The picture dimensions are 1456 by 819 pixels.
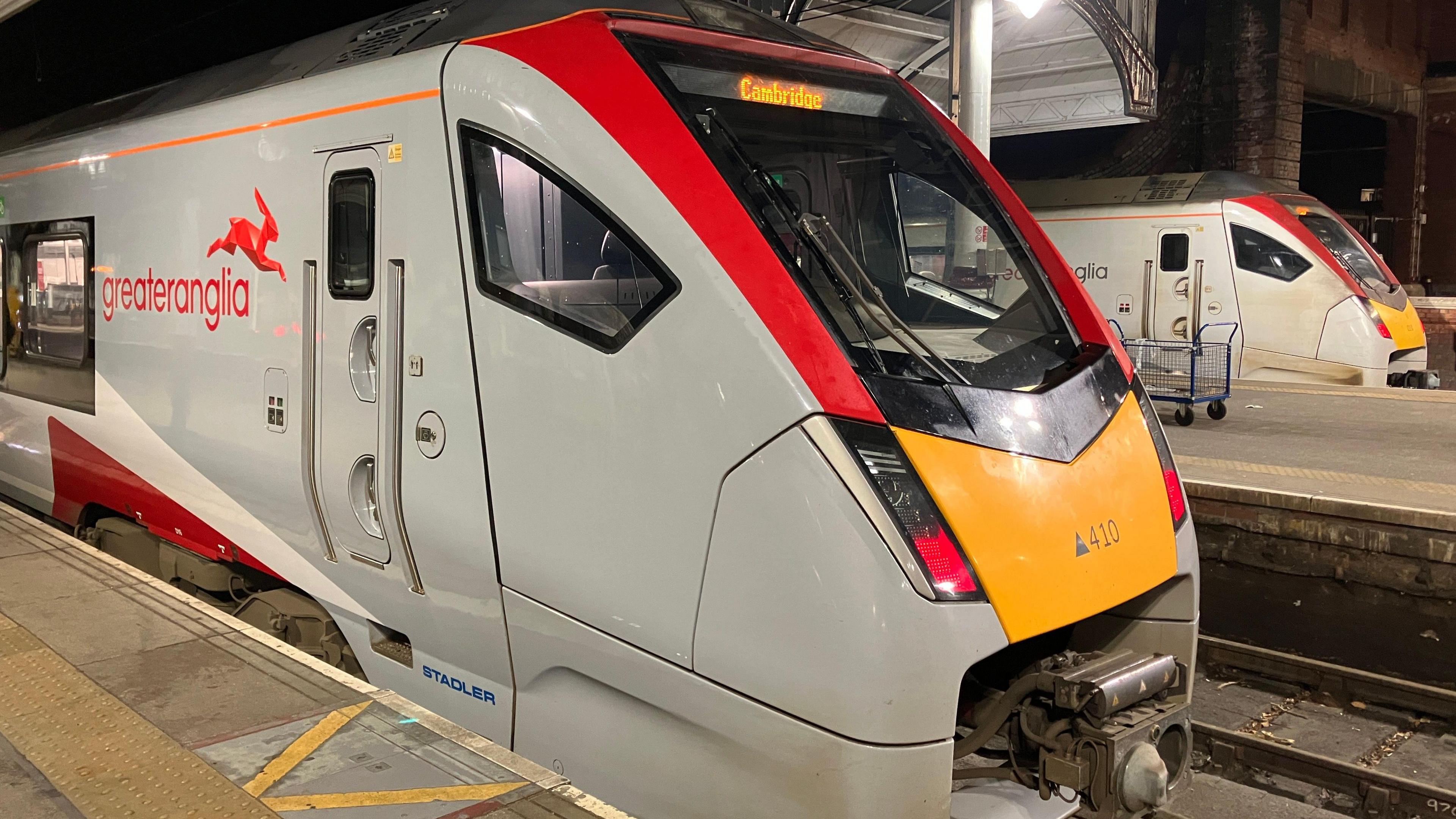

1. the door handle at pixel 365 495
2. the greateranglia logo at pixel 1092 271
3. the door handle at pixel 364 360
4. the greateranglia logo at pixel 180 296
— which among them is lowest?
the door handle at pixel 365 495

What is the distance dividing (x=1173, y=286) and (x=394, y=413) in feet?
42.0

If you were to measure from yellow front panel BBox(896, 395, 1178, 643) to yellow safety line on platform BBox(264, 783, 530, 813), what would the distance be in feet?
4.64

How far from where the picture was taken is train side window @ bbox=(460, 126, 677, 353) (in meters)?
3.34

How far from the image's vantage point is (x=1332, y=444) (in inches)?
352

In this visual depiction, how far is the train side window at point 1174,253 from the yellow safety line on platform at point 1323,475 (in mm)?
6656

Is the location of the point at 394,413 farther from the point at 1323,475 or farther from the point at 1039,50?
the point at 1039,50

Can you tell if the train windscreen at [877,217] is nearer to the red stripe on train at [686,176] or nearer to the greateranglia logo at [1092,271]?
the red stripe on train at [686,176]

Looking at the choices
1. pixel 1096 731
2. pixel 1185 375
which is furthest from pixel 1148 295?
pixel 1096 731

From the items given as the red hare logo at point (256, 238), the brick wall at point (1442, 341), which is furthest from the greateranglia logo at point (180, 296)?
the brick wall at point (1442, 341)

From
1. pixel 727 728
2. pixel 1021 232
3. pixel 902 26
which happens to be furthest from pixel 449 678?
pixel 902 26

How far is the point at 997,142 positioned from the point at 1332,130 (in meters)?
7.52

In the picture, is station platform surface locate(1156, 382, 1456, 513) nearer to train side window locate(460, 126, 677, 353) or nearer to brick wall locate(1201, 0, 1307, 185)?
train side window locate(460, 126, 677, 353)

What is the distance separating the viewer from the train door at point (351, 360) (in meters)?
4.11

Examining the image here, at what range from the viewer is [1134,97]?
13.2m
